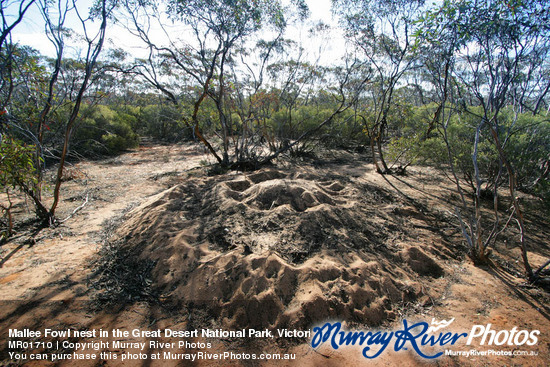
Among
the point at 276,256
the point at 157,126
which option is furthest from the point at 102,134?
the point at 276,256

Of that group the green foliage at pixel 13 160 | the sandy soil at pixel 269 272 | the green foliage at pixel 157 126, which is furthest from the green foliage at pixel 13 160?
the green foliage at pixel 157 126

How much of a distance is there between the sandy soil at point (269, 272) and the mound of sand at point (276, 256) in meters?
0.01

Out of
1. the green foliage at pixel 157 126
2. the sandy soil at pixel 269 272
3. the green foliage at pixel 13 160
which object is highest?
the green foliage at pixel 157 126

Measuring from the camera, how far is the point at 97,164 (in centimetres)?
858

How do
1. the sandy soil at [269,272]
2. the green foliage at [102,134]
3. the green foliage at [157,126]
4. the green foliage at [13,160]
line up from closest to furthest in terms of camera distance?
the sandy soil at [269,272] → the green foliage at [13,160] → the green foliage at [102,134] → the green foliage at [157,126]

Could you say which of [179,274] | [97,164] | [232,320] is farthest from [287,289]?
[97,164]

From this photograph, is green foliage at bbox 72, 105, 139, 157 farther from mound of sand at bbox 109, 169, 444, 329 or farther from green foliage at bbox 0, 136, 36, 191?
mound of sand at bbox 109, 169, 444, 329

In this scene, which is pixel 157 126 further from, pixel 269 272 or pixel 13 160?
pixel 269 272

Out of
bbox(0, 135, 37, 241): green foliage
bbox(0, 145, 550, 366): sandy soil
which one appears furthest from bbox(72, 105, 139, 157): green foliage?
bbox(0, 135, 37, 241): green foliage

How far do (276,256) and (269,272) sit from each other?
0.63 ft

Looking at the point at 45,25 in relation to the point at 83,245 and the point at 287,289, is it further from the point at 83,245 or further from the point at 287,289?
the point at 287,289

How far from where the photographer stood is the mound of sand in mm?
2131

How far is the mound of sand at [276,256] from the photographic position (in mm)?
2131

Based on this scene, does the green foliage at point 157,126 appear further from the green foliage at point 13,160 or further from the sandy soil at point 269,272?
the green foliage at point 13,160
